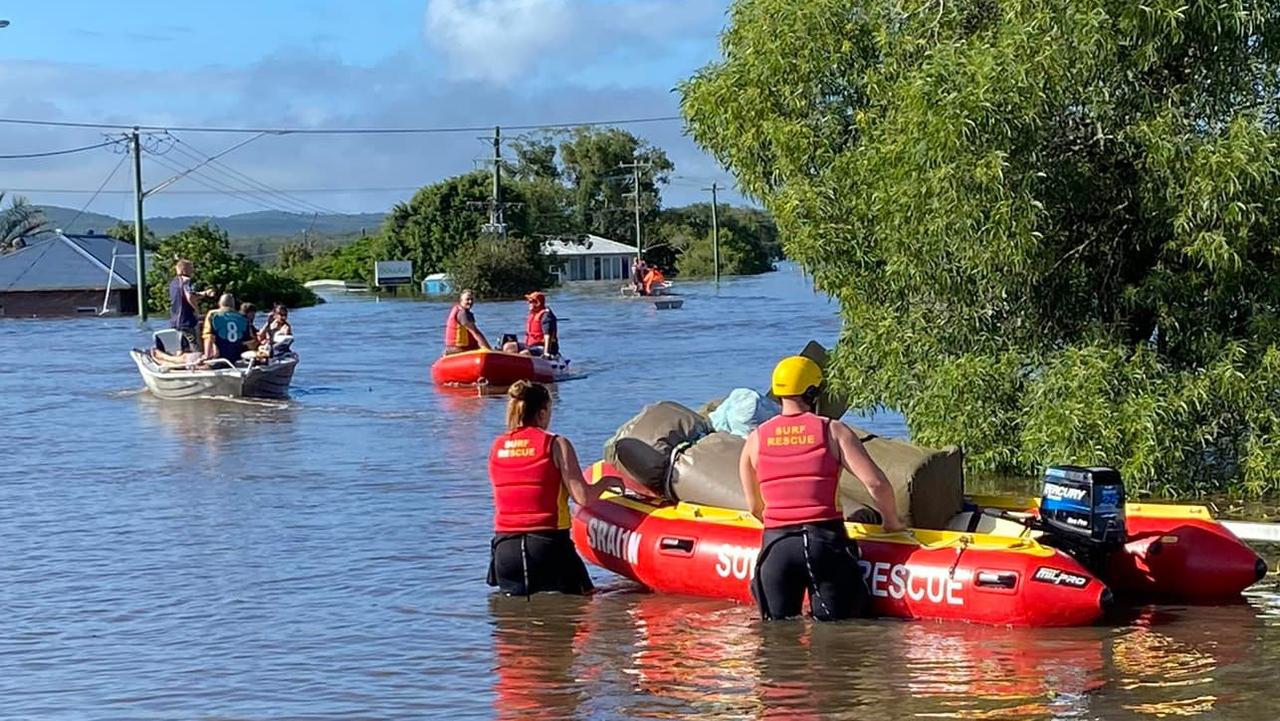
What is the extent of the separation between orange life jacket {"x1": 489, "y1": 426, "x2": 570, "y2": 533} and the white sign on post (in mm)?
77308

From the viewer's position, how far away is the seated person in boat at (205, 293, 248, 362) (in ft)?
82.7

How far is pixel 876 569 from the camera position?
9742 mm

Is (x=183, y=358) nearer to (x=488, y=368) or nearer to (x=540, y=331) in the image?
(x=488, y=368)

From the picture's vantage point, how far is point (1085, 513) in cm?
974

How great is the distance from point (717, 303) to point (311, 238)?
2386 inches

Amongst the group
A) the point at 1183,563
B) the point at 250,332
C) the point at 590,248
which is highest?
the point at 590,248

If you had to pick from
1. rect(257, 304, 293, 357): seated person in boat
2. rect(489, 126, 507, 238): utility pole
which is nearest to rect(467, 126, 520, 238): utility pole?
rect(489, 126, 507, 238): utility pole

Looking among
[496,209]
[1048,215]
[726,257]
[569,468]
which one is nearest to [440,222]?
[496,209]

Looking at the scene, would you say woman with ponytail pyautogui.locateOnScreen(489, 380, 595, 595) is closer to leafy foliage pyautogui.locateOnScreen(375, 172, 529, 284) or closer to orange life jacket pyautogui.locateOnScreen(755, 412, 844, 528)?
orange life jacket pyautogui.locateOnScreen(755, 412, 844, 528)

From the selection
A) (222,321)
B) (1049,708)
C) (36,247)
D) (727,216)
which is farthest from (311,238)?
(1049,708)

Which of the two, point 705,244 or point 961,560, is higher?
point 705,244

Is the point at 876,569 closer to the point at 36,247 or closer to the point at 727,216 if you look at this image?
the point at 36,247

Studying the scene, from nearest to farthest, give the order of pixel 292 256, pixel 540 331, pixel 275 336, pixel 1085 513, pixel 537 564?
1. pixel 1085 513
2. pixel 537 564
3. pixel 275 336
4. pixel 540 331
5. pixel 292 256

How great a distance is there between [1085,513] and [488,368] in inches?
697
